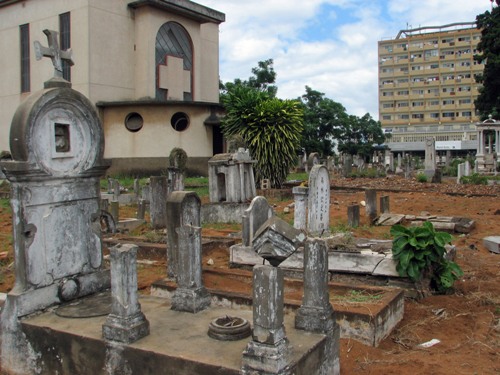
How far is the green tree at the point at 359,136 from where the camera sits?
139 ft

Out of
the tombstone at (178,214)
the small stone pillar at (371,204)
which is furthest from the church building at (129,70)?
the tombstone at (178,214)

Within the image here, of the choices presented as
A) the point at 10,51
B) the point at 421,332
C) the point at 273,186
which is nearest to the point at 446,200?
the point at 273,186

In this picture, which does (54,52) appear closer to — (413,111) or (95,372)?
(95,372)

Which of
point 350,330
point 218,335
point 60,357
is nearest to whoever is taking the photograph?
point 218,335

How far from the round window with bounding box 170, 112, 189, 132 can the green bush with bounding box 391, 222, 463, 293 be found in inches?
852

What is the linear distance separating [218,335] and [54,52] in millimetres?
3666

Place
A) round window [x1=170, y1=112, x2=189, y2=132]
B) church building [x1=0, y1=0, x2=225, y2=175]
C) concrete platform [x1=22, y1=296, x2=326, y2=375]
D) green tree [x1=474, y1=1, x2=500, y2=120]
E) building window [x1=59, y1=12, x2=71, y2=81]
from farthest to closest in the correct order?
round window [x1=170, y1=112, x2=189, y2=132] < building window [x1=59, y1=12, x2=71, y2=81] < church building [x1=0, y1=0, x2=225, y2=175] < green tree [x1=474, y1=1, x2=500, y2=120] < concrete platform [x1=22, y1=296, x2=326, y2=375]

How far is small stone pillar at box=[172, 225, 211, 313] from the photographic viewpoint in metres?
4.91

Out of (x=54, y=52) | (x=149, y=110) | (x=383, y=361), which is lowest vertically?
(x=383, y=361)

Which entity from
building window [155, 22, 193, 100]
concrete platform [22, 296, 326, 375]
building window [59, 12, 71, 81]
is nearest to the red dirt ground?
concrete platform [22, 296, 326, 375]

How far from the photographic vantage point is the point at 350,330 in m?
5.23

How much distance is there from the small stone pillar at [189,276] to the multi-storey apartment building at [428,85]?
6069cm

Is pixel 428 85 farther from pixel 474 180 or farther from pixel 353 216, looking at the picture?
pixel 353 216

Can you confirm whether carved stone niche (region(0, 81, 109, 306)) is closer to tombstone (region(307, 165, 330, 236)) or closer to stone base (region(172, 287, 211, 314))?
stone base (region(172, 287, 211, 314))
